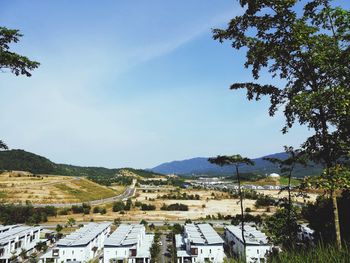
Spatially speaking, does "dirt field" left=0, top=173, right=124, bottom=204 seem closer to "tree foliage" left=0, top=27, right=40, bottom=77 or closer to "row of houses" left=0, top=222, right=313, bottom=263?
"row of houses" left=0, top=222, right=313, bottom=263

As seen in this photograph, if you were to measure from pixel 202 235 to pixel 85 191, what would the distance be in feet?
311

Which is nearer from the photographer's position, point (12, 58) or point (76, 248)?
point (12, 58)

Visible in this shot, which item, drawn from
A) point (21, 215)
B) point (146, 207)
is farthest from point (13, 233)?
point (146, 207)

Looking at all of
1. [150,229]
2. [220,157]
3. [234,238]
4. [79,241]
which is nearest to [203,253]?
[234,238]

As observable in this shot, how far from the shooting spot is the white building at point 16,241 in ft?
151

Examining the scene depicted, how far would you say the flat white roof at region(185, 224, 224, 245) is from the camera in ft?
150

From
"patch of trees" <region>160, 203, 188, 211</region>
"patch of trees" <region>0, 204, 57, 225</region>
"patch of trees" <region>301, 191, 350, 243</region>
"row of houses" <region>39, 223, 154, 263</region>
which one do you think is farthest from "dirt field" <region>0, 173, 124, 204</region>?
"patch of trees" <region>301, 191, 350, 243</region>

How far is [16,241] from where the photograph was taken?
49.9 metres

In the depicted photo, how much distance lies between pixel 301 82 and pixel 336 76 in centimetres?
132

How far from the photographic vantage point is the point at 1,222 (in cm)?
8081

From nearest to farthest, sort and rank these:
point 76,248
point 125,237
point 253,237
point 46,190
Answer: point 76,248, point 253,237, point 125,237, point 46,190

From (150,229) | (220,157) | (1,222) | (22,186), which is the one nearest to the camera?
(220,157)

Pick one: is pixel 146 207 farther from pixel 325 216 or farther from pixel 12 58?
pixel 12 58

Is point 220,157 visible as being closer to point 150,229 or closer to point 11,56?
point 11,56
